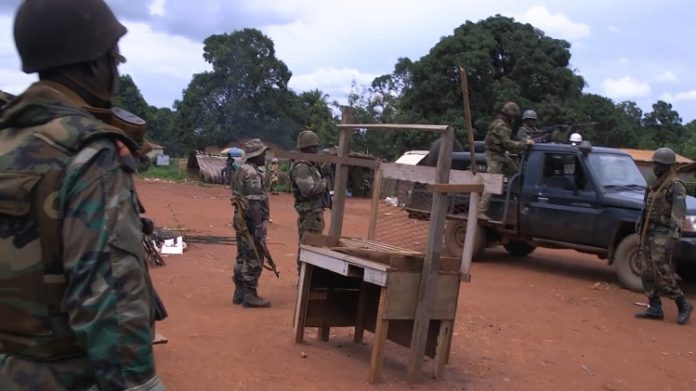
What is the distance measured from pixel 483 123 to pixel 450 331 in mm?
21326

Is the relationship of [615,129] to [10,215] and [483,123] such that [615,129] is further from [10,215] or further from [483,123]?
[10,215]

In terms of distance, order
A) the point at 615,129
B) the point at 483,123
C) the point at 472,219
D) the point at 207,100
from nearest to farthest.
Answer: the point at 472,219 < the point at 483,123 < the point at 615,129 < the point at 207,100

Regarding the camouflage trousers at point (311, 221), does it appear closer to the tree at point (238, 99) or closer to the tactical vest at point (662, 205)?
the tactical vest at point (662, 205)

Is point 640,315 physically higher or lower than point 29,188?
lower

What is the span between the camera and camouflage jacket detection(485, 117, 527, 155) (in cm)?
1120

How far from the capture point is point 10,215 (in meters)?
1.90

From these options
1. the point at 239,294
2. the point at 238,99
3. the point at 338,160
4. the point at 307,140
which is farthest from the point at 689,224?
the point at 238,99

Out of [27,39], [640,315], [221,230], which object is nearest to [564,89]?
[221,230]

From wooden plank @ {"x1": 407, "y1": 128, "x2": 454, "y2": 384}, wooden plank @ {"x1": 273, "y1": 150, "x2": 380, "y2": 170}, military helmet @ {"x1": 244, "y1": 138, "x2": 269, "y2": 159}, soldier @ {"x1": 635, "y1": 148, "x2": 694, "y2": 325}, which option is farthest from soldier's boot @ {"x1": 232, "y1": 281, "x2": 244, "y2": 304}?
soldier @ {"x1": 635, "y1": 148, "x2": 694, "y2": 325}

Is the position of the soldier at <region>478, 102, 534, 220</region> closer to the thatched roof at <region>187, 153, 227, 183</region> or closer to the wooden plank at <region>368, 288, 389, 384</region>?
the wooden plank at <region>368, 288, 389, 384</region>

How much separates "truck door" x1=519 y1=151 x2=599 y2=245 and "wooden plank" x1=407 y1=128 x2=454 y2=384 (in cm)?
559

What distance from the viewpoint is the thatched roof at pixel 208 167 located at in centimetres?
3331

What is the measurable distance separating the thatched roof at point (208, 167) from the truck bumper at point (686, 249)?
25415 mm

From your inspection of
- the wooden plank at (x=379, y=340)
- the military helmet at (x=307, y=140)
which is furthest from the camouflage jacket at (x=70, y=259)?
the military helmet at (x=307, y=140)
